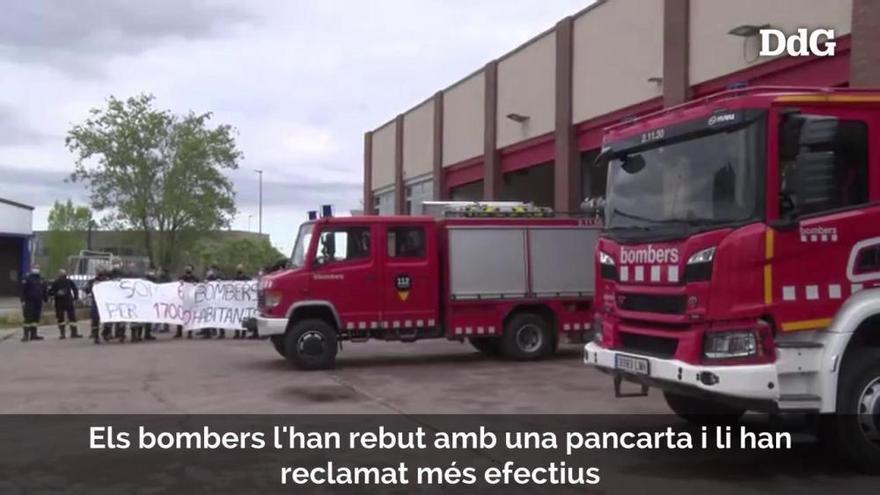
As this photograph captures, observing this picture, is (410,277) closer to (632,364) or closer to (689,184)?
(632,364)

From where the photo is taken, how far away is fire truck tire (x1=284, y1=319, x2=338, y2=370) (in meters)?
15.9

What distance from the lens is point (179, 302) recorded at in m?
22.9

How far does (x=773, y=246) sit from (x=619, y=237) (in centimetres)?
170

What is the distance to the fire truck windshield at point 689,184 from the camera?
7801mm

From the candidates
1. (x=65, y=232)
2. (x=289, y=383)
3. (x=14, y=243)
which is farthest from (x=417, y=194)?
(x=65, y=232)

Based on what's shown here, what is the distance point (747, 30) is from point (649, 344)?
9.43 metres

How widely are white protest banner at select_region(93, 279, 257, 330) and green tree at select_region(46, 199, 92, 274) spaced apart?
178 feet

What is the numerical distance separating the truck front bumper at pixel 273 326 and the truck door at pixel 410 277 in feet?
5.73

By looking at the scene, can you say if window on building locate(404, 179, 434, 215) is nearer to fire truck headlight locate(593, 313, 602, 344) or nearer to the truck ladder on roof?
the truck ladder on roof

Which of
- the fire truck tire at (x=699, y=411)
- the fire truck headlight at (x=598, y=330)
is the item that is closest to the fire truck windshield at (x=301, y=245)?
the fire truck headlight at (x=598, y=330)

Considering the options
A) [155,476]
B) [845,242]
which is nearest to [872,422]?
[845,242]

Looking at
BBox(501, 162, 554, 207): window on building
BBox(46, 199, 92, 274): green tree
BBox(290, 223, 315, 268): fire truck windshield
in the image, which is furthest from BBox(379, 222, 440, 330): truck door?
BBox(46, 199, 92, 274): green tree

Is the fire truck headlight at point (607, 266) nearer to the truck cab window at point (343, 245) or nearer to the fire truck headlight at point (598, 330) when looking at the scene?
the fire truck headlight at point (598, 330)

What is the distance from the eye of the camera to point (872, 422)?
786 cm
